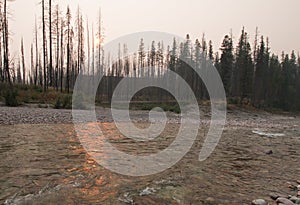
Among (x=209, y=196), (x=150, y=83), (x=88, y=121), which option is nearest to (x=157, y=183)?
(x=209, y=196)

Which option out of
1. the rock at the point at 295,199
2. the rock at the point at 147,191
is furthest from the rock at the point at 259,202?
the rock at the point at 147,191

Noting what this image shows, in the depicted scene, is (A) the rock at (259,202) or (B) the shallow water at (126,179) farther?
(B) the shallow water at (126,179)

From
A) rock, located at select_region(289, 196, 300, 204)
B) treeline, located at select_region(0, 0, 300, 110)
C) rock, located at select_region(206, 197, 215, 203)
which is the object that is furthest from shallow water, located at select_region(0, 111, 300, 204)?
treeline, located at select_region(0, 0, 300, 110)

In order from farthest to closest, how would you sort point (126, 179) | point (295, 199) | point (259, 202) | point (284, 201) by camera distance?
point (126, 179)
point (295, 199)
point (284, 201)
point (259, 202)

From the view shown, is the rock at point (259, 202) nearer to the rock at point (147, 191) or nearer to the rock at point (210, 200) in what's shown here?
the rock at point (210, 200)

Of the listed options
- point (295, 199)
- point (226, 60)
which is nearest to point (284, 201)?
point (295, 199)

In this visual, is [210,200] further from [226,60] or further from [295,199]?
[226,60]

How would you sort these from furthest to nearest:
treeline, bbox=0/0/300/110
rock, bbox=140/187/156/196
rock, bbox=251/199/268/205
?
treeline, bbox=0/0/300/110 < rock, bbox=140/187/156/196 < rock, bbox=251/199/268/205

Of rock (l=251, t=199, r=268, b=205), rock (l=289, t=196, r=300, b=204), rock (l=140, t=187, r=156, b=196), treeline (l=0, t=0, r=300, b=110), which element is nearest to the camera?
rock (l=251, t=199, r=268, b=205)

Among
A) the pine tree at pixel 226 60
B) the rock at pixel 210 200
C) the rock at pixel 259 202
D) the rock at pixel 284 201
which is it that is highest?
the pine tree at pixel 226 60

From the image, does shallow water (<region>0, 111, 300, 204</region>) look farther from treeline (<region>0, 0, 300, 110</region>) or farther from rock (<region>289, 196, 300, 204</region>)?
treeline (<region>0, 0, 300, 110</region>)

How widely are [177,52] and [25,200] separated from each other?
6586 centimetres

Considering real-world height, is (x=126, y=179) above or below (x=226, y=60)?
below

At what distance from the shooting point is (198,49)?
62.3 metres
